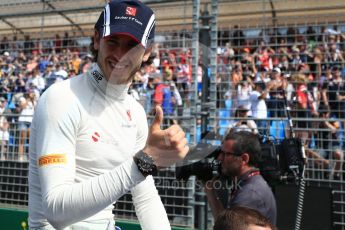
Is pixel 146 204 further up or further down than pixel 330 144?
further down

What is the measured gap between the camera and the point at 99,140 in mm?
1560

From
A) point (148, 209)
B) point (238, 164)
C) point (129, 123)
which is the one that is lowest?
point (148, 209)

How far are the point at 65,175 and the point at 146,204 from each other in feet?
2.14

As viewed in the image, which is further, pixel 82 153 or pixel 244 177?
pixel 244 177

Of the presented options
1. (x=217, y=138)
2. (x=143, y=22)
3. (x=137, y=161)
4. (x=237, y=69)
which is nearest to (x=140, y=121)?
(x=143, y=22)

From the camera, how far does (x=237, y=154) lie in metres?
3.68

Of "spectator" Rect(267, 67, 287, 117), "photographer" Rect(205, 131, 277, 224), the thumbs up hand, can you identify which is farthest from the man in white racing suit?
"spectator" Rect(267, 67, 287, 117)

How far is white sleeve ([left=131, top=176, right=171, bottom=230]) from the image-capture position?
1.90 metres

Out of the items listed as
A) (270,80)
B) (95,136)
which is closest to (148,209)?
(95,136)

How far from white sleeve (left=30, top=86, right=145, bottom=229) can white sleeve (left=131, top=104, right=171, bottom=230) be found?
490 mm

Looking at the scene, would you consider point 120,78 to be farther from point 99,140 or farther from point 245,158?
point 245,158

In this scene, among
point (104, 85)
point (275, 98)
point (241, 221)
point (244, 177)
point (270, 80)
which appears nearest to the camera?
point (241, 221)

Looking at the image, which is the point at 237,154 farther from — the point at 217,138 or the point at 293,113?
A: the point at 293,113

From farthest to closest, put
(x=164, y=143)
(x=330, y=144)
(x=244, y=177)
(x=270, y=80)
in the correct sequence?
(x=270, y=80) < (x=330, y=144) < (x=244, y=177) < (x=164, y=143)
